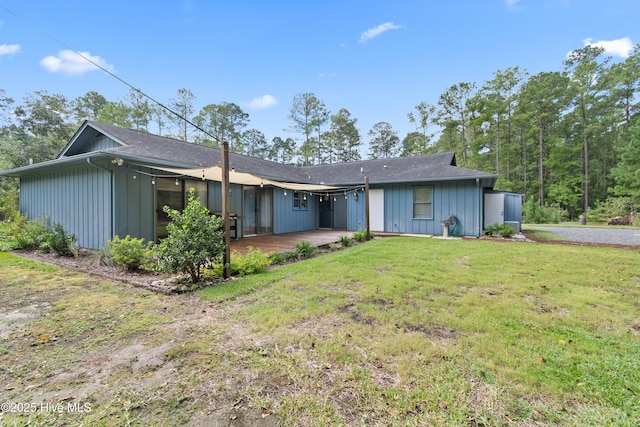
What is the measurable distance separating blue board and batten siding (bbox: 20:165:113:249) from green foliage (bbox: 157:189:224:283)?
3.57 metres

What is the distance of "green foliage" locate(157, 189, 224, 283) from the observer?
421 cm

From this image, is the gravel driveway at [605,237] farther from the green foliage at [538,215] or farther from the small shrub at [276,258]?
the small shrub at [276,258]

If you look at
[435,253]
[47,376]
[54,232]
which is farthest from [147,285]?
[435,253]

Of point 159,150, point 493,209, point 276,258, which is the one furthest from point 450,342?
point 493,209

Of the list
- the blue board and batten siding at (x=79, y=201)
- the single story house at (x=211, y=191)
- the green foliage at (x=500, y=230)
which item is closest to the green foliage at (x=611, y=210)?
the single story house at (x=211, y=191)

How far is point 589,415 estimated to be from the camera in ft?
5.41

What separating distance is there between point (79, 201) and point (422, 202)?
11453 mm

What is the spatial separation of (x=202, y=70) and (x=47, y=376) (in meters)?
14.7

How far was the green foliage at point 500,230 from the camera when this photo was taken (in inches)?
372

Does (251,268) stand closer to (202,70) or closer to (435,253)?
(435,253)

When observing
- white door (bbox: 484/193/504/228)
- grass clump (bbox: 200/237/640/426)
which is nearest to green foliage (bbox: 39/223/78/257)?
grass clump (bbox: 200/237/640/426)

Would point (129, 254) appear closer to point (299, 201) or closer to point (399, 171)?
point (299, 201)

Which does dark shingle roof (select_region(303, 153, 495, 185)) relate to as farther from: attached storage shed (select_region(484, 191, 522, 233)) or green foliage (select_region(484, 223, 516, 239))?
green foliage (select_region(484, 223, 516, 239))

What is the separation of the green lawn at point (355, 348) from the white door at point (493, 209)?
6.13m
